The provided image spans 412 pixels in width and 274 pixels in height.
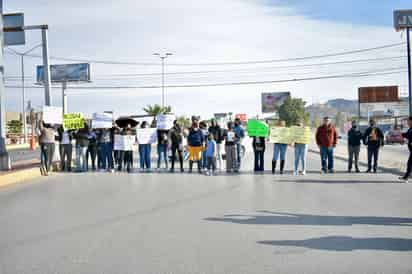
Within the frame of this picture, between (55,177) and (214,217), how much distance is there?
9463mm

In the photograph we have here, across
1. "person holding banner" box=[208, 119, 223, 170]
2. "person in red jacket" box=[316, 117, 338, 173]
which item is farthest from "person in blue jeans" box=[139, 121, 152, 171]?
"person in red jacket" box=[316, 117, 338, 173]

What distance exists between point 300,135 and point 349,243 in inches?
413

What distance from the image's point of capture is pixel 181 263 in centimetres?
659

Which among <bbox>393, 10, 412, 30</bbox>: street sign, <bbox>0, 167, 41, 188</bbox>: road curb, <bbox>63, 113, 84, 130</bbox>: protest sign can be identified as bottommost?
<bbox>0, 167, 41, 188</bbox>: road curb

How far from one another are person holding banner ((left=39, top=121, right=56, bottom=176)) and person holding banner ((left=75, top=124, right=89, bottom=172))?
1.23m

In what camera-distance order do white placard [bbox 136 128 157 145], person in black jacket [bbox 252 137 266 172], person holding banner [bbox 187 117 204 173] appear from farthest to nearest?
white placard [bbox 136 128 157 145] → person holding banner [bbox 187 117 204 173] → person in black jacket [bbox 252 137 266 172]

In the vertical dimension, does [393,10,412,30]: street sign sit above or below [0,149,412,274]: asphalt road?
above

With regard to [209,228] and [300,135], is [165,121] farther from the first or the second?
[209,228]

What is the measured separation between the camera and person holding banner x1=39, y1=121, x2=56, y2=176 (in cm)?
1762

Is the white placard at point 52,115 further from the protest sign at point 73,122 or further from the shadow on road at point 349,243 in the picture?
the shadow on road at point 349,243

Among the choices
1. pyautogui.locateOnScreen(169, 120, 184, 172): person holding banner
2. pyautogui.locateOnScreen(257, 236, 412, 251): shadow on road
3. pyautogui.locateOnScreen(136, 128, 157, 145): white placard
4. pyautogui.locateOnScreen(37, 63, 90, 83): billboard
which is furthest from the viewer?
pyautogui.locateOnScreen(37, 63, 90, 83): billboard

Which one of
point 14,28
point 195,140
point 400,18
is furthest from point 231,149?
point 400,18

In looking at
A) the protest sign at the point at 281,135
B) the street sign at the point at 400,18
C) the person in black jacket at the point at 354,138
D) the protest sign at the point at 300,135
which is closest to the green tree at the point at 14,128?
the street sign at the point at 400,18

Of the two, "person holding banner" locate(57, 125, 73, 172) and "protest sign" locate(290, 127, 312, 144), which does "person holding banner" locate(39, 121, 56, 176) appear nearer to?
"person holding banner" locate(57, 125, 73, 172)
